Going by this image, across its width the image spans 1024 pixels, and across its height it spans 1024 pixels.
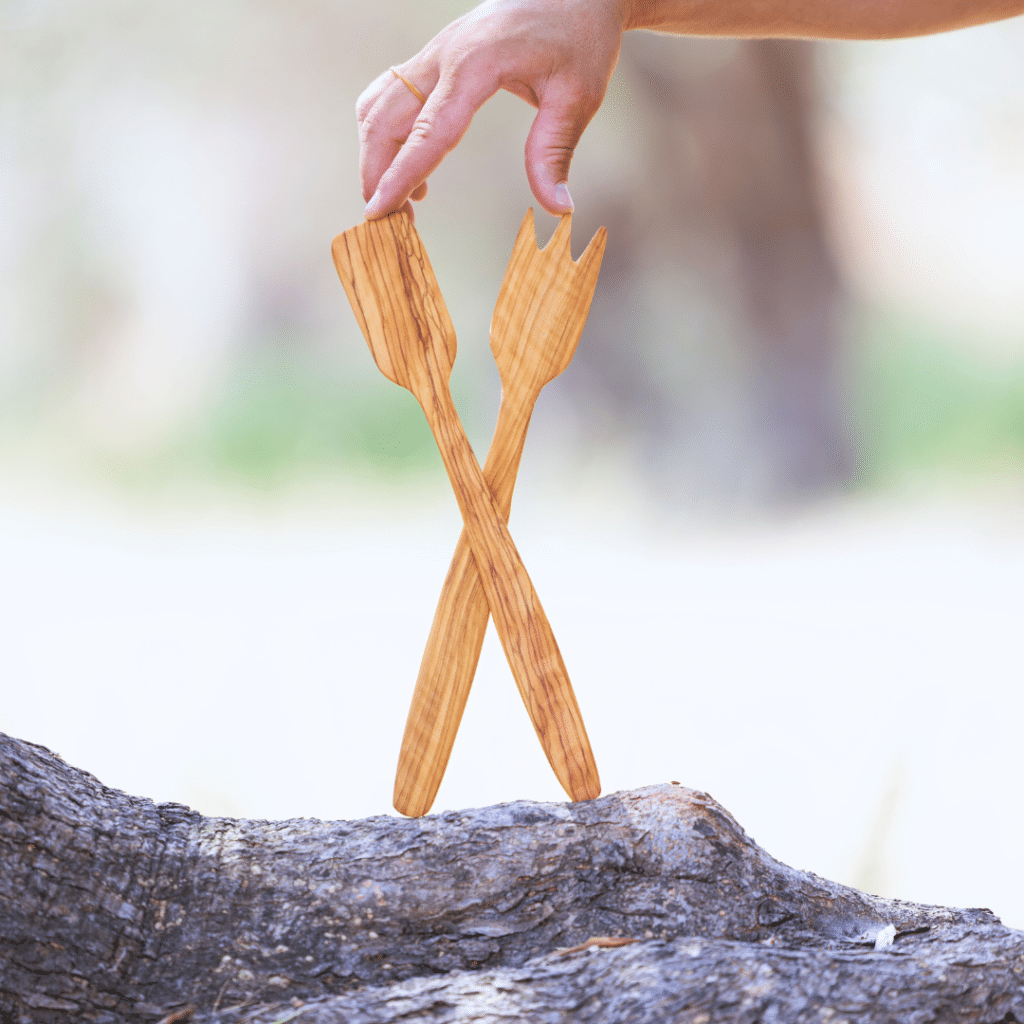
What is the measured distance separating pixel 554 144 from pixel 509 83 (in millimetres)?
76

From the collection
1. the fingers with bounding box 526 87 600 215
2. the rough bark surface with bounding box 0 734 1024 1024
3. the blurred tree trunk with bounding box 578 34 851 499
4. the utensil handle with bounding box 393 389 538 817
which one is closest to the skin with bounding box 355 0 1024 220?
the fingers with bounding box 526 87 600 215

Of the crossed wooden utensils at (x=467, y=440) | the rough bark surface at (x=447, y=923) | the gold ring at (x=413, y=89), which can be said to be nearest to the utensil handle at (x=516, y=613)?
the crossed wooden utensils at (x=467, y=440)

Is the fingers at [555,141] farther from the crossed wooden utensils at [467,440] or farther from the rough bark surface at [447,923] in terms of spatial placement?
the rough bark surface at [447,923]

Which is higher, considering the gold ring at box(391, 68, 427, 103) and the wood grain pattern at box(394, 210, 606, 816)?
the gold ring at box(391, 68, 427, 103)

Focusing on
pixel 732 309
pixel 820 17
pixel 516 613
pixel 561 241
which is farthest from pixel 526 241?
pixel 732 309

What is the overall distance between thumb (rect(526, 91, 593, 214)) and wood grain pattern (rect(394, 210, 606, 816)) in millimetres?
23

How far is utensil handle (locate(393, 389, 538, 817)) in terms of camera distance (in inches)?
35.0

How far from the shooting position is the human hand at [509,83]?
0.85 metres

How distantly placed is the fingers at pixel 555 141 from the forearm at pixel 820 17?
20 centimetres

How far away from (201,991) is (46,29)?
128 inches

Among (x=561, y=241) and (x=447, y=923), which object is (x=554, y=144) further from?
(x=447, y=923)

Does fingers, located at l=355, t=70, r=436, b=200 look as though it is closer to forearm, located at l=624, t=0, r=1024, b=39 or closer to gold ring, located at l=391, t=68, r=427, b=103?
gold ring, located at l=391, t=68, r=427, b=103

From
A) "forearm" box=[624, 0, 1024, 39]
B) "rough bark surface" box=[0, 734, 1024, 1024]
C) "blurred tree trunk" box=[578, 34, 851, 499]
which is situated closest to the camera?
"rough bark surface" box=[0, 734, 1024, 1024]

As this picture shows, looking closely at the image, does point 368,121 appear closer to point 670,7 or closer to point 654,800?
point 670,7
